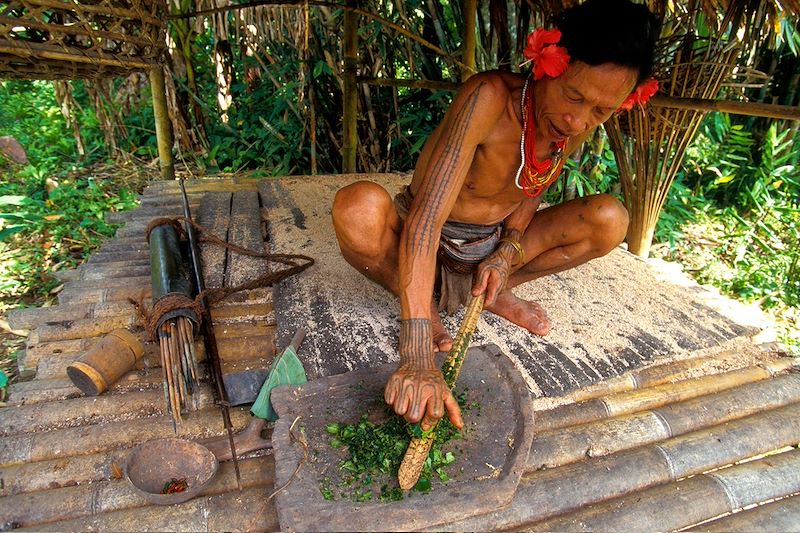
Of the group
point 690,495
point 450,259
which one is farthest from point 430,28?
point 690,495

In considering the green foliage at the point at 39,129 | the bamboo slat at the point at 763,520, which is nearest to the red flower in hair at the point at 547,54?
the bamboo slat at the point at 763,520

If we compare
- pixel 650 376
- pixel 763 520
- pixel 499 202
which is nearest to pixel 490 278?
pixel 499 202

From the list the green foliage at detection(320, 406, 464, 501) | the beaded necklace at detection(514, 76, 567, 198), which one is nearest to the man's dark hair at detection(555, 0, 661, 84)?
the beaded necklace at detection(514, 76, 567, 198)

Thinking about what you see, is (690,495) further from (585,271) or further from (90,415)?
(90,415)

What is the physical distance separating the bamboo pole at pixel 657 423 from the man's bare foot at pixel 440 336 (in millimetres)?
448

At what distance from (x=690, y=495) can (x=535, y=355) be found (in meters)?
0.63

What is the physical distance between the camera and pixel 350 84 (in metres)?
3.85

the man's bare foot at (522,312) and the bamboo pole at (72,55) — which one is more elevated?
the bamboo pole at (72,55)

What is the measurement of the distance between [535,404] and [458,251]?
638 millimetres

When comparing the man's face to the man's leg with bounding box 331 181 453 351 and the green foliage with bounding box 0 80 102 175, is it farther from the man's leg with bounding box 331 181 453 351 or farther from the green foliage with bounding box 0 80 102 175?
the green foliage with bounding box 0 80 102 175

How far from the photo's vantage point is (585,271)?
262 centimetres

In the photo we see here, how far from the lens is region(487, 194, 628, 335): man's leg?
2002 mm

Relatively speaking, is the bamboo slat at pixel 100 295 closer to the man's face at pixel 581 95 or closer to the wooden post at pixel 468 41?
the man's face at pixel 581 95

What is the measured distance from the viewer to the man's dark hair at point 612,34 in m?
1.52
